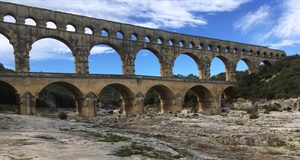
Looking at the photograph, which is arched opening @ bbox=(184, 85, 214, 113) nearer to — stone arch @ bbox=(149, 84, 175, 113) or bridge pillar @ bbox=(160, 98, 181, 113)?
bridge pillar @ bbox=(160, 98, 181, 113)

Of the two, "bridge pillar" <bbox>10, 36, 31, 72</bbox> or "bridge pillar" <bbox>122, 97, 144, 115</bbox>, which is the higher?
"bridge pillar" <bbox>10, 36, 31, 72</bbox>

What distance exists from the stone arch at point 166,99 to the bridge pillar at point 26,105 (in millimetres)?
15087

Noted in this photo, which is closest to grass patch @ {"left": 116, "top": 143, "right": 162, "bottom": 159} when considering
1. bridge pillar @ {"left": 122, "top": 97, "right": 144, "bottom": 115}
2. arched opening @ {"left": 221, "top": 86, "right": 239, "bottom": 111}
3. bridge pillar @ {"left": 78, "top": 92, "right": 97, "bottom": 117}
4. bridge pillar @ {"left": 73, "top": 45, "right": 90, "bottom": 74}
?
bridge pillar @ {"left": 78, "top": 92, "right": 97, "bottom": 117}

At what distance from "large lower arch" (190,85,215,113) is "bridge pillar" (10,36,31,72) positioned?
22160 mm

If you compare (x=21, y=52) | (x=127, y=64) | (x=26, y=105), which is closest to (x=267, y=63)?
(x=127, y=64)

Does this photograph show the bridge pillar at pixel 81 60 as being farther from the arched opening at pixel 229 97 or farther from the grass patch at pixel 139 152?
the grass patch at pixel 139 152

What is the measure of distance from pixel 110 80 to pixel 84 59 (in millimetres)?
3950

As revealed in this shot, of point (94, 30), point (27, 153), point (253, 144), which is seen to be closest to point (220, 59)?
point (94, 30)

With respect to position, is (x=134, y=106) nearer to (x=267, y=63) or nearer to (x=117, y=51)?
(x=117, y=51)

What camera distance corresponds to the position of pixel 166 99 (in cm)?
3928

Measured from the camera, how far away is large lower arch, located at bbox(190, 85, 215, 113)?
4306 cm

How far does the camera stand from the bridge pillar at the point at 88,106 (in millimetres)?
31359

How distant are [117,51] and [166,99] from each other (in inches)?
328

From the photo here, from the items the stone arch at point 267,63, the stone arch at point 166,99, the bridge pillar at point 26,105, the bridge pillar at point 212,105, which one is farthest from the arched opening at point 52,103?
the stone arch at point 267,63
